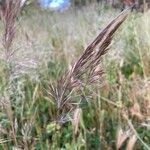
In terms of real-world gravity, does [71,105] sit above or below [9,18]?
below

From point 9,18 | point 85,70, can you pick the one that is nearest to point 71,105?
point 85,70

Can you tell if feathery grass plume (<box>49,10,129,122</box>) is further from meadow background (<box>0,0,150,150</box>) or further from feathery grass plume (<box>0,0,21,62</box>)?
feathery grass plume (<box>0,0,21,62</box>)

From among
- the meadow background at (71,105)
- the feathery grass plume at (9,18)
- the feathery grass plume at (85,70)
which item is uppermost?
the feathery grass plume at (9,18)

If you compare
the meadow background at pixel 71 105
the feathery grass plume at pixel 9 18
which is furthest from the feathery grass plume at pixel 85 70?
the feathery grass plume at pixel 9 18

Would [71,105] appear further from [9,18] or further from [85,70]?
[9,18]

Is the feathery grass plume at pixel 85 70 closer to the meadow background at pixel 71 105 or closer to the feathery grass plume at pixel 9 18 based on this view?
the meadow background at pixel 71 105
